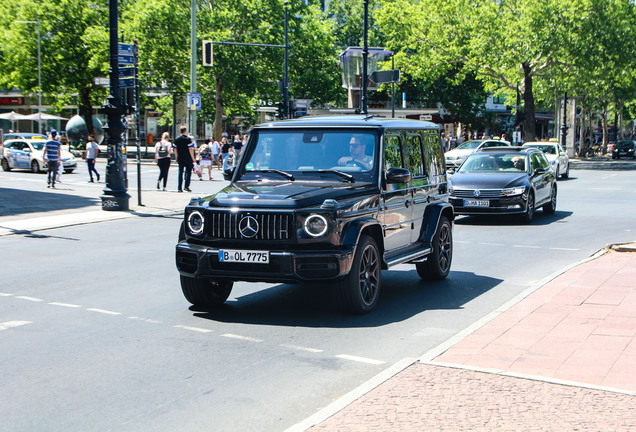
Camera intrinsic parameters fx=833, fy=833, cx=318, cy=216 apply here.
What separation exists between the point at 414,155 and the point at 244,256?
2.95 m

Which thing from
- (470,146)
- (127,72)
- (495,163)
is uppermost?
(127,72)

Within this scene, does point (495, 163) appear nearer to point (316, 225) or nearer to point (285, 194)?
point (285, 194)

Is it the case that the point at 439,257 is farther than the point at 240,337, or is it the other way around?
the point at 439,257

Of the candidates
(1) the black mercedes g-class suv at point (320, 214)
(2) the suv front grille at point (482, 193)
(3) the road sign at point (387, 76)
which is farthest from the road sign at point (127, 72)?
(1) the black mercedes g-class suv at point (320, 214)

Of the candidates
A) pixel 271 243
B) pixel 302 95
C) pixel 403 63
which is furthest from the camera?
pixel 302 95

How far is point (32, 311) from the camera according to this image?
8.00 m

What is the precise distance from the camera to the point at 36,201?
69.4ft

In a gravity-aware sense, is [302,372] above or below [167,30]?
below

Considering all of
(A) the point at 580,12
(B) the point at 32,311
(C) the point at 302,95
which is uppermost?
(A) the point at 580,12

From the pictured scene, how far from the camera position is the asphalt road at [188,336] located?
505 centimetres

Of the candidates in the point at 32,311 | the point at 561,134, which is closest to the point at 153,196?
the point at 32,311

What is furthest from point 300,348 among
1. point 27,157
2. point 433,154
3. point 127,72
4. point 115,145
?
point 27,157

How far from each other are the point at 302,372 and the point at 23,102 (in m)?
79.8

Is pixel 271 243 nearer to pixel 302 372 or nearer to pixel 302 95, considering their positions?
pixel 302 372
